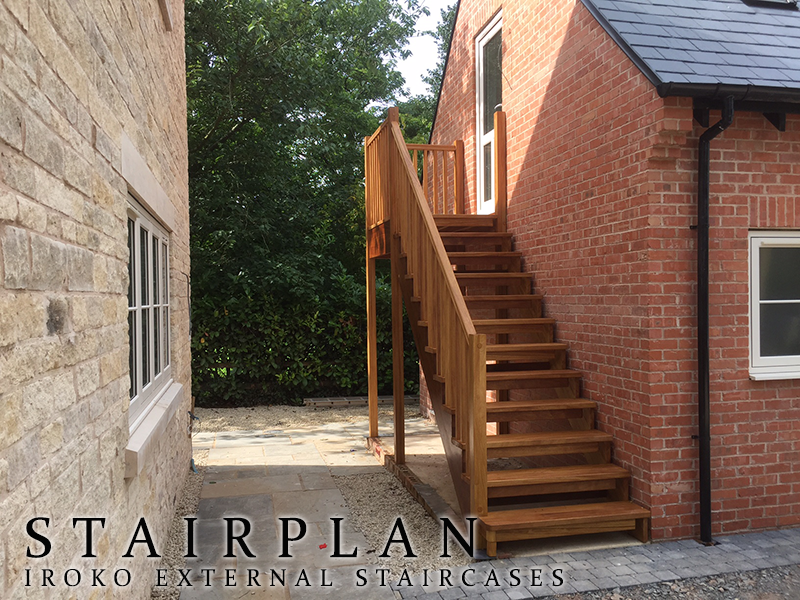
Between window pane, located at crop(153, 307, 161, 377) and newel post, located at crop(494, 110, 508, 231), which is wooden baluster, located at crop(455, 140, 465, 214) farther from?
window pane, located at crop(153, 307, 161, 377)

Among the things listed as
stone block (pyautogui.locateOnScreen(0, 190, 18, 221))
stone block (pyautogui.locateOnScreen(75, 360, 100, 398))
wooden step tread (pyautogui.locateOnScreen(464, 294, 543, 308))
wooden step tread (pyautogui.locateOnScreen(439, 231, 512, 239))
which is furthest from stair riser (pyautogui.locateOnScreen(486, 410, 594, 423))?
stone block (pyautogui.locateOnScreen(0, 190, 18, 221))

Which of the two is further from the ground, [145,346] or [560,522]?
[145,346]

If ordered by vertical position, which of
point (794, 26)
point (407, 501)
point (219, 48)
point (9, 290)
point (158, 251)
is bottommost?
point (407, 501)

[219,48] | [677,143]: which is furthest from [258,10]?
[677,143]

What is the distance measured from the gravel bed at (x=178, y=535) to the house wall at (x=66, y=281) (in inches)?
15.7

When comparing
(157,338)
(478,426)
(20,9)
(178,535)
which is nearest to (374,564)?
(478,426)

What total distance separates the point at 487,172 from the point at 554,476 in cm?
410

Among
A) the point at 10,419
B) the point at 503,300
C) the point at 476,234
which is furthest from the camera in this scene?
the point at 476,234

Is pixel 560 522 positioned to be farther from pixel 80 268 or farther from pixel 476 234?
pixel 80 268

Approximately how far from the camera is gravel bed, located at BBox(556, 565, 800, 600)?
372 cm

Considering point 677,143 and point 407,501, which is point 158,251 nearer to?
point 407,501

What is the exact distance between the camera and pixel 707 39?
5082mm

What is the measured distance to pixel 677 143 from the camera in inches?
177

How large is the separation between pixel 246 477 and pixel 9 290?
5238 mm
